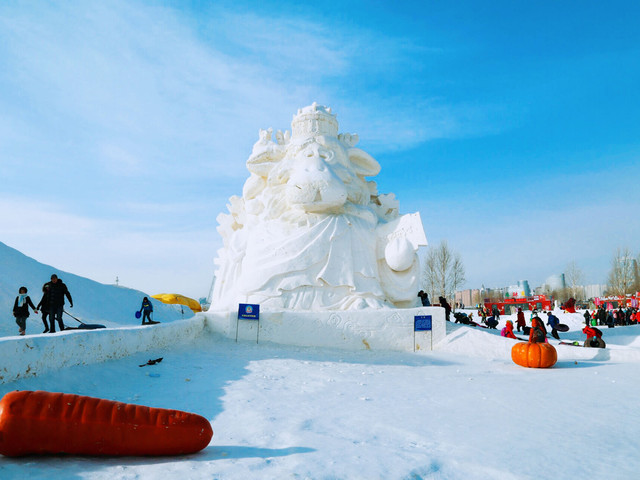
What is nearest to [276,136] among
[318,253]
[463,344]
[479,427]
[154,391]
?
[318,253]

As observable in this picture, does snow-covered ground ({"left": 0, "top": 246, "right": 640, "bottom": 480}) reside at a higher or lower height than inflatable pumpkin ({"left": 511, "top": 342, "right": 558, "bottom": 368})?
lower

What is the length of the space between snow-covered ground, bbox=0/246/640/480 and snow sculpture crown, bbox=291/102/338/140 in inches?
253

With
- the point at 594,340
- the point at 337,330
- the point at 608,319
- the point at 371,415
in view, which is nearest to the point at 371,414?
the point at 371,415

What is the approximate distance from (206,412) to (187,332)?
494cm

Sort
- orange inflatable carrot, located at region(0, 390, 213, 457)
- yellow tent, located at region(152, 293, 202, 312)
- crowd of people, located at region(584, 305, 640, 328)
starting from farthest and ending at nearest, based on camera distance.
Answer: yellow tent, located at region(152, 293, 202, 312) → crowd of people, located at region(584, 305, 640, 328) → orange inflatable carrot, located at region(0, 390, 213, 457)

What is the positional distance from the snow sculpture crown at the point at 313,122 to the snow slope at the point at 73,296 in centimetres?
800

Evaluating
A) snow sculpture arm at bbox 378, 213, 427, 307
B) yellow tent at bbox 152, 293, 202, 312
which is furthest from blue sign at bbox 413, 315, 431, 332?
yellow tent at bbox 152, 293, 202, 312

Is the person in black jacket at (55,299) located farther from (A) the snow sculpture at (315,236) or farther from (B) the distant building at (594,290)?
(B) the distant building at (594,290)

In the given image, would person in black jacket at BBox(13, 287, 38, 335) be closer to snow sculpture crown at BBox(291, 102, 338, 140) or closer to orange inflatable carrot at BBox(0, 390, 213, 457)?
orange inflatable carrot at BBox(0, 390, 213, 457)

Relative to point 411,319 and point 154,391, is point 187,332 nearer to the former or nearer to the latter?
point 154,391

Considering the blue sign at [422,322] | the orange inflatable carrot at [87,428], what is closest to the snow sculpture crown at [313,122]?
the blue sign at [422,322]

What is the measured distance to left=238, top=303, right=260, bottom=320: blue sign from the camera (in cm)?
955

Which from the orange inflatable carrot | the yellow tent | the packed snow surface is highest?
the yellow tent

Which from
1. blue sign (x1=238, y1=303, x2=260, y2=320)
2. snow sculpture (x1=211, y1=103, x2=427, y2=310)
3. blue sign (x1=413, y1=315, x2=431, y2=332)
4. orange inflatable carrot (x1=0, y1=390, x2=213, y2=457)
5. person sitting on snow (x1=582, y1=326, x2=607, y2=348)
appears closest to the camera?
orange inflatable carrot (x1=0, y1=390, x2=213, y2=457)
